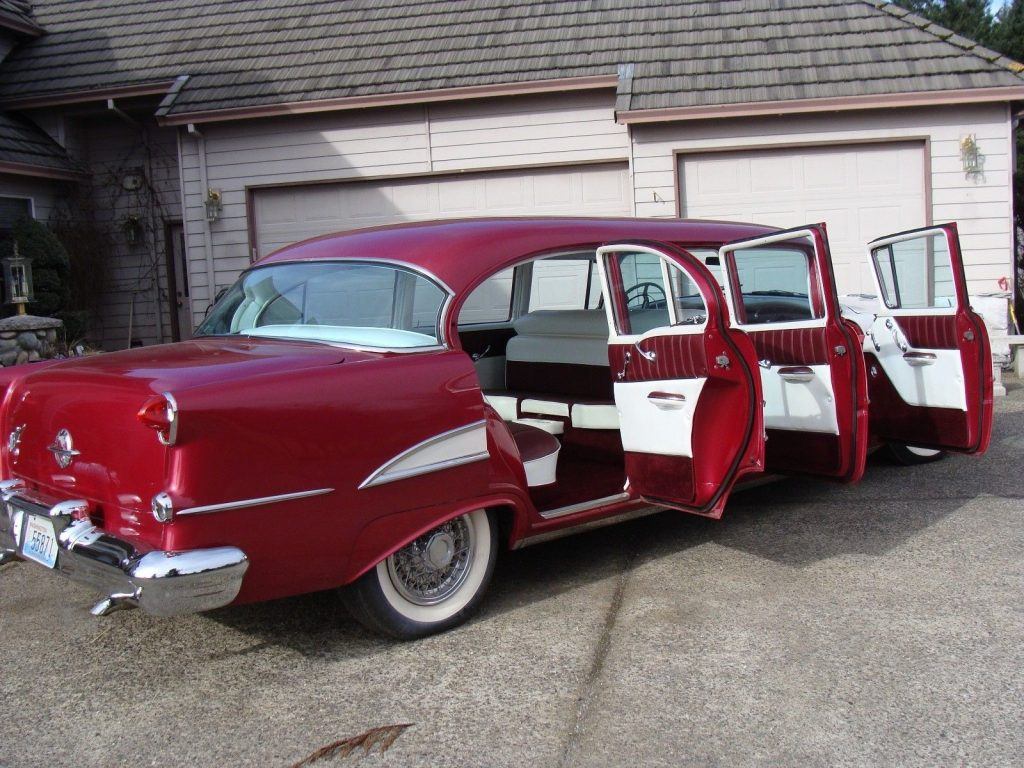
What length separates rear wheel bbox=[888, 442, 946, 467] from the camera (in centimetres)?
651

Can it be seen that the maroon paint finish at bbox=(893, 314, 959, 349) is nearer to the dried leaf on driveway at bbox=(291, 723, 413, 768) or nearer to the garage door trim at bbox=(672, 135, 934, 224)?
the dried leaf on driveway at bbox=(291, 723, 413, 768)

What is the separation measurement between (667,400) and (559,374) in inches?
59.3

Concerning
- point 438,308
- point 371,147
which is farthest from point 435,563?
point 371,147

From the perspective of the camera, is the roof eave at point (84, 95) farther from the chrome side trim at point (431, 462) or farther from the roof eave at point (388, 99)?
the chrome side trim at point (431, 462)

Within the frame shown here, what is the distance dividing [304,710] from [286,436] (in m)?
0.90

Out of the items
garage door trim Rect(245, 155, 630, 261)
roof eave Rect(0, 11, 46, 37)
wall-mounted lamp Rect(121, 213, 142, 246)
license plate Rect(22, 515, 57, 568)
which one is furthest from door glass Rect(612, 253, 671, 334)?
roof eave Rect(0, 11, 46, 37)

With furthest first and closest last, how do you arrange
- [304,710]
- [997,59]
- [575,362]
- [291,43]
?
[291,43] → [997,59] → [575,362] → [304,710]

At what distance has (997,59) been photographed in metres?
10.6

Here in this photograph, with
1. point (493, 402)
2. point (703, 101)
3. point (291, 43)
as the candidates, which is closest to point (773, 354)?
point (493, 402)

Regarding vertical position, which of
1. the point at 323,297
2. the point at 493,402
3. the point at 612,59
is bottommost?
the point at 493,402

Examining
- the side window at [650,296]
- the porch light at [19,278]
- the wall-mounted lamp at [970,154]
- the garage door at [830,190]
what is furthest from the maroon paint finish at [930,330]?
the porch light at [19,278]

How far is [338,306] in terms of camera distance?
4242mm

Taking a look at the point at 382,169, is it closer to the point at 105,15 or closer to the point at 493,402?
the point at 105,15

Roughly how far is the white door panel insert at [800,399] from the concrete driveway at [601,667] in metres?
0.60
